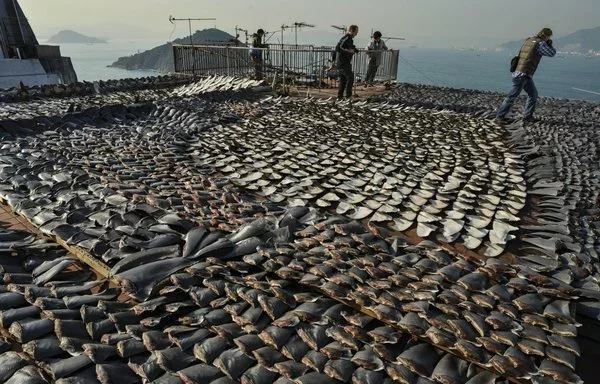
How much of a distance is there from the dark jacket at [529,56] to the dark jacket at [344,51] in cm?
495

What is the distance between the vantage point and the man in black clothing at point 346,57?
39.3 feet

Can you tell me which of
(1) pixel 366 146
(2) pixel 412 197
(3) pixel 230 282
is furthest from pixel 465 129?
(3) pixel 230 282

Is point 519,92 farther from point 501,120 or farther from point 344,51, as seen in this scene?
point 344,51

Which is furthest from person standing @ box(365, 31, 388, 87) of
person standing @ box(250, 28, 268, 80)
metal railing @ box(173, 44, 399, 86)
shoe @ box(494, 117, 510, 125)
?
shoe @ box(494, 117, 510, 125)

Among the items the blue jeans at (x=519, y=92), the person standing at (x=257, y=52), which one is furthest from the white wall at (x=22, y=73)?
the blue jeans at (x=519, y=92)

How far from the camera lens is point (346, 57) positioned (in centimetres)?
1245

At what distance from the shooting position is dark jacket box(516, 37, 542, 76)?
8898mm

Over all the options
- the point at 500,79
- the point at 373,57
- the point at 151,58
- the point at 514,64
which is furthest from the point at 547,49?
the point at 151,58

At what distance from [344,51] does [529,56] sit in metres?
5.29

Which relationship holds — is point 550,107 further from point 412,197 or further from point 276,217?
point 276,217

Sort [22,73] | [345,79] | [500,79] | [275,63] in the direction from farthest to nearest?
[500,79], [22,73], [275,63], [345,79]

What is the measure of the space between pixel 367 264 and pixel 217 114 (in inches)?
326

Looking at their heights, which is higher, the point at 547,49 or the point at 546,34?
the point at 546,34

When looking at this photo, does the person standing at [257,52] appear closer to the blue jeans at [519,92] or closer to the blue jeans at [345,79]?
the blue jeans at [345,79]
